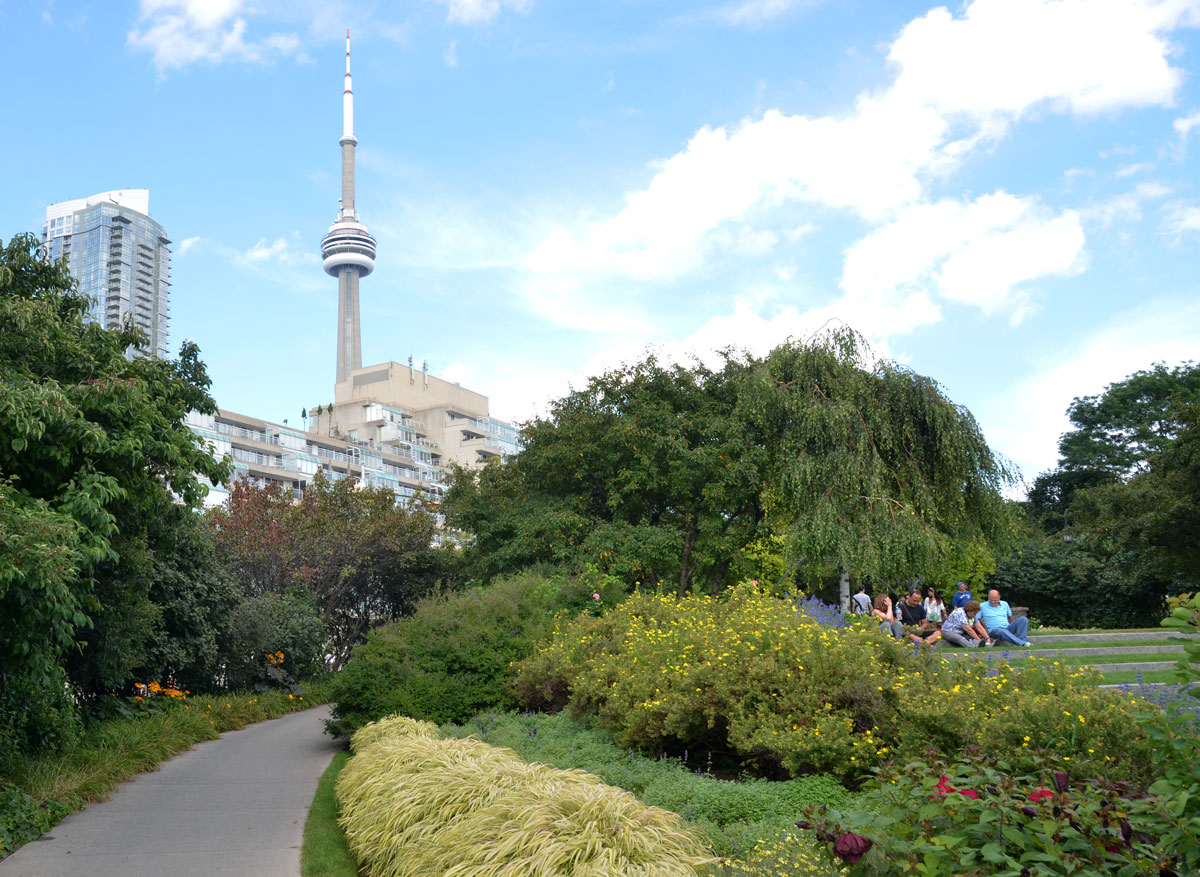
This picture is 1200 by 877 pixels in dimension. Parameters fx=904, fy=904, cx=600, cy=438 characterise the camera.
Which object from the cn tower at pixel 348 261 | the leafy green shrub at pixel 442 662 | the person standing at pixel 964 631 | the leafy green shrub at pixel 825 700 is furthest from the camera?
the cn tower at pixel 348 261

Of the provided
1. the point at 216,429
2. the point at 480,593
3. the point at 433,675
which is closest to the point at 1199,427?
→ the point at 480,593

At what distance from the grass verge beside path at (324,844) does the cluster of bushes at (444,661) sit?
2027 mm

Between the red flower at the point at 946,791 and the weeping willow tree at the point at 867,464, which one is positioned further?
the weeping willow tree at the point at 867,464

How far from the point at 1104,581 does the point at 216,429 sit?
6651cm

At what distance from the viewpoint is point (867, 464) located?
1806cm

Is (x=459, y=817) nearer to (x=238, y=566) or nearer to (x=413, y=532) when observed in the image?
(x=238, y=566)

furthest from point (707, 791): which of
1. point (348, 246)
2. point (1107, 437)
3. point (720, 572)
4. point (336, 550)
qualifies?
point (348, 246)

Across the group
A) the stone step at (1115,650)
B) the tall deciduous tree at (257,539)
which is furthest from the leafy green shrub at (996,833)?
the tall deciduous tree at (257,539)

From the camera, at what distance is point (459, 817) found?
22.2ft

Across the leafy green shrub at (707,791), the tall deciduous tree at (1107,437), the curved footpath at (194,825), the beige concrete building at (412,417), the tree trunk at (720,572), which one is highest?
the beige concrete building at (412,417)

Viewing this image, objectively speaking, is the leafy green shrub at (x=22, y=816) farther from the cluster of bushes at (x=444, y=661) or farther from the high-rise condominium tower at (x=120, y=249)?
the high-rise condominium tower at (x=120, y=249)

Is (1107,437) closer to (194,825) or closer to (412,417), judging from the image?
(194,825)

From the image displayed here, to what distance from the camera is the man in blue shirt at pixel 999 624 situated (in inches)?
639

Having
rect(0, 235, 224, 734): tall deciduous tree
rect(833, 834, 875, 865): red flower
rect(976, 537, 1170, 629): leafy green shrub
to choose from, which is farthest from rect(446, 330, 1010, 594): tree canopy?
rect(976, 537, 1170, 629): leafy green shrub
